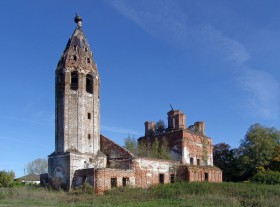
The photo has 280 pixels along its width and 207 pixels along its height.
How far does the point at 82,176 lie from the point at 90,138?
3412mm

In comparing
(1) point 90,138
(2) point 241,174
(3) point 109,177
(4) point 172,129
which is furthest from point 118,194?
(2) point 241,174

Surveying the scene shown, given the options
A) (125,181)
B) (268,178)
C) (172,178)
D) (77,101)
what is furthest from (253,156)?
(77,101)

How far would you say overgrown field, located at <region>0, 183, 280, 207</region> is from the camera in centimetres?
1911

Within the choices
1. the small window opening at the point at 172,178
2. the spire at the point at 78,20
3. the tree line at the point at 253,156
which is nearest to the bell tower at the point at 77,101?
the spire at the point at 78,20

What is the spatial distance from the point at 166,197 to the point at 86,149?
28.2ft

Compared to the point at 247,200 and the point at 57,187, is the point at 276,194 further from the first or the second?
the point at 57,187

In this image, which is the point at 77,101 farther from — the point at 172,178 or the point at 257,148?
the point at 257,148

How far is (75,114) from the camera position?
28344 mm

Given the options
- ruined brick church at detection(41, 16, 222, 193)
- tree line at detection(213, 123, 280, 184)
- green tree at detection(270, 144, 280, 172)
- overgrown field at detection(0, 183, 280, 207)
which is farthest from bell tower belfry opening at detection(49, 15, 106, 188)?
green tree at detection(270, 144, 280, 172)

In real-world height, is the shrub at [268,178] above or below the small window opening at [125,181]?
below

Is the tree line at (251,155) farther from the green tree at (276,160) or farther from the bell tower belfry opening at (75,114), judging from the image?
the bell tower belfry opening at (75,114)

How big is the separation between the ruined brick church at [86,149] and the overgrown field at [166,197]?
174 centimetres

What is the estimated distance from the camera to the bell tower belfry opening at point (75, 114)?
27567 mm

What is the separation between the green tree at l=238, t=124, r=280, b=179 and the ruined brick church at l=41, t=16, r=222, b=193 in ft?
33.6
